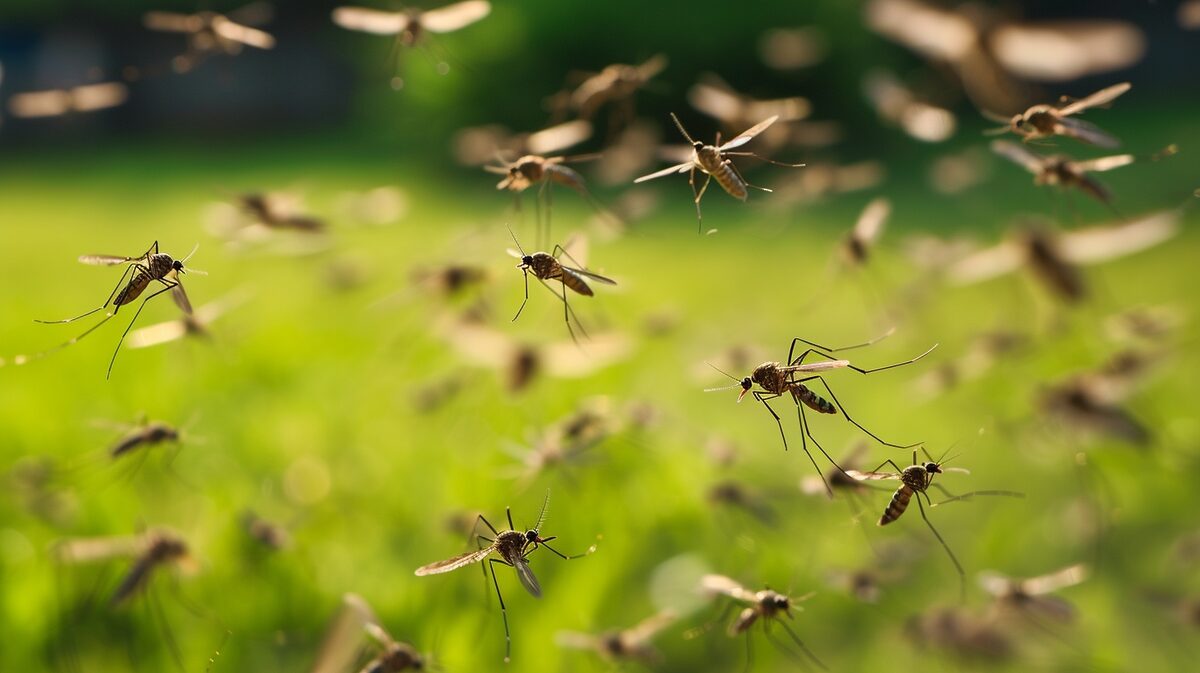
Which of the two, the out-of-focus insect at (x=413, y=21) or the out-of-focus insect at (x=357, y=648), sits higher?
the out-of-focus insect at (x=413, y=21)

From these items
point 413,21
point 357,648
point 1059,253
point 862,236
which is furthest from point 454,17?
point 1059,253

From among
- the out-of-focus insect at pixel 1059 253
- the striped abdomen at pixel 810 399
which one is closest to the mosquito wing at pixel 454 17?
the striped abdomen at pixel 810 399

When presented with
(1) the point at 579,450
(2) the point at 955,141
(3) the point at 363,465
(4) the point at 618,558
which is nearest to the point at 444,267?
(1) the point at 579,450

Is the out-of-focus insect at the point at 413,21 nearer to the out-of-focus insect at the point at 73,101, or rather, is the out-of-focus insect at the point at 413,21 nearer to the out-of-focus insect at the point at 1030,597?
the out-of-focus insect at the point at 73,101

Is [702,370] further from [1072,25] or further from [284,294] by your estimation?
[284,294]

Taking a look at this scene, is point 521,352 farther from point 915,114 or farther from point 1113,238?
point 1113,238

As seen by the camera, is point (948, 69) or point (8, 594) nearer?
point (8, 594)
